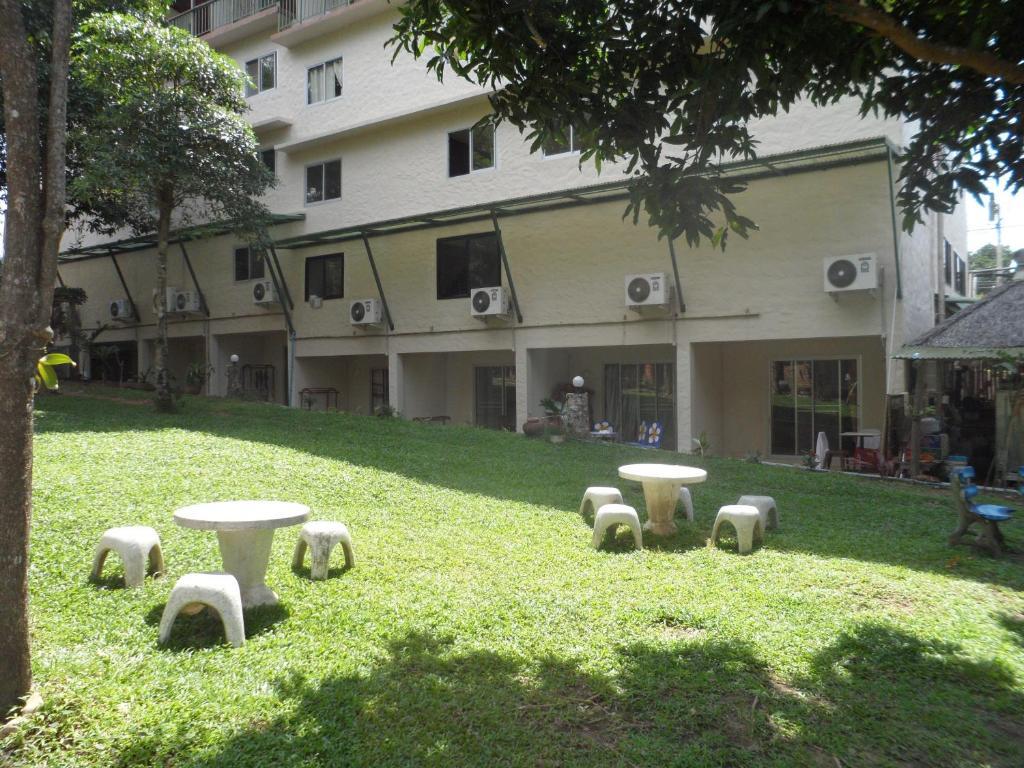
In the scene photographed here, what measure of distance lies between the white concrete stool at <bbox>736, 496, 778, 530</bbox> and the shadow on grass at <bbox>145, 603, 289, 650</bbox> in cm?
508

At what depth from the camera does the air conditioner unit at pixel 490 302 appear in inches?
643

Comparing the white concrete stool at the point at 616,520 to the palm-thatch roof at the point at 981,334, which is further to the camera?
the palm-thatch roof at the point at 981,334

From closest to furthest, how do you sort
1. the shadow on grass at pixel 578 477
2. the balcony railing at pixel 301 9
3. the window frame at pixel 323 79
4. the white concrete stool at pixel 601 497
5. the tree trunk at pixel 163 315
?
the shadow on grass at pixel 578 477 → the white concrete stool at pixel 601 497 → the tree trunk at pixel 163 315 → the balcony railing at pixel 301 9 → the window frame at pixel 323 79

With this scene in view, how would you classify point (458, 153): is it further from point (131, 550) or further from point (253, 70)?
point (131, 550)

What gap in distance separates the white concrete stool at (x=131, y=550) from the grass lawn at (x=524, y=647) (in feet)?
0.53

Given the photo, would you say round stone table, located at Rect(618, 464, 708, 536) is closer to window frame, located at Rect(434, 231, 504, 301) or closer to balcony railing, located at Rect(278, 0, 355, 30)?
window frame, located at Rect(434, 231, 504, 301)

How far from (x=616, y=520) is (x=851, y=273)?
7.73 m

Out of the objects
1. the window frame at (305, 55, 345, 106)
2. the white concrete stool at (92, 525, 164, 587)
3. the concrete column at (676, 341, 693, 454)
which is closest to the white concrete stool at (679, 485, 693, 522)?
the white concrete stool at (92, 525, 164, 587)

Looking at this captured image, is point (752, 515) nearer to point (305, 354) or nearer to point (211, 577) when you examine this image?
point (211, 577)

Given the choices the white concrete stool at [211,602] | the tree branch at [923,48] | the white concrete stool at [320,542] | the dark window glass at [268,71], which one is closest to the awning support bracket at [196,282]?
the dark window glass at [268,71]

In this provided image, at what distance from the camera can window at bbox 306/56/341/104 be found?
1958 cm

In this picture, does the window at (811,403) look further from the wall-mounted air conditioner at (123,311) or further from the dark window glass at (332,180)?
the wall-mounted air conditioner at (123,311)

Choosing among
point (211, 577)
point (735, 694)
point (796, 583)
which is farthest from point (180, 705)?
point (796, 583)

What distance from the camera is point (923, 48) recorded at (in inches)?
170
